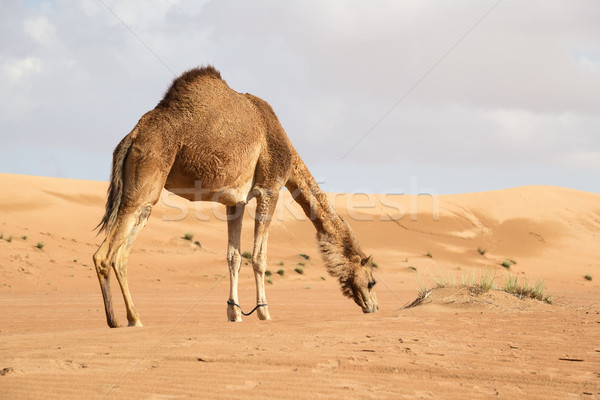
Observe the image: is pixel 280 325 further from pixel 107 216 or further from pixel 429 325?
pixel 107 216

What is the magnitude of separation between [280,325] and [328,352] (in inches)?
89.7

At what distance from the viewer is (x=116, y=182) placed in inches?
309

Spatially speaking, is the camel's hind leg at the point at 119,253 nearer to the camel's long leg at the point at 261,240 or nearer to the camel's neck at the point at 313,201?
the camel's long leg at the point at 261,240

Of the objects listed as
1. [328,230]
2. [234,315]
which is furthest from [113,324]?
[328,230]

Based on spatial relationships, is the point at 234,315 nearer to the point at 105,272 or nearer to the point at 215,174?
the point at 215,174

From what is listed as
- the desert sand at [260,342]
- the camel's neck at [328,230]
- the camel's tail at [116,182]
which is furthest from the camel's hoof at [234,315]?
the camel's tail at [116,182]

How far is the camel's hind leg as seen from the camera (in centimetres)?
750

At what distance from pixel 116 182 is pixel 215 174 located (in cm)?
131

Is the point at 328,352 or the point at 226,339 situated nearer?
the point at 328,352

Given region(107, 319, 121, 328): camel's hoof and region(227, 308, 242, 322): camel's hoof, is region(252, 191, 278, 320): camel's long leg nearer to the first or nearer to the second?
region(227, 308, 242, 322): camel's hoof

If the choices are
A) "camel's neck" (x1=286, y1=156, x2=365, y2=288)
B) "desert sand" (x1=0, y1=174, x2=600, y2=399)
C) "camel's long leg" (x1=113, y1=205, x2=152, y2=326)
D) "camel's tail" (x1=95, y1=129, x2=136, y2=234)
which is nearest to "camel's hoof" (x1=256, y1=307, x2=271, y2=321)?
"desert sand" (x1=0, y1=174, x2=600, y2=399)

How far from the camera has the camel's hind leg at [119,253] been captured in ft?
24.6

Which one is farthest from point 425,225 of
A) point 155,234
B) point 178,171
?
point 178,171

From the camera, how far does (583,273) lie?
1307 inches
